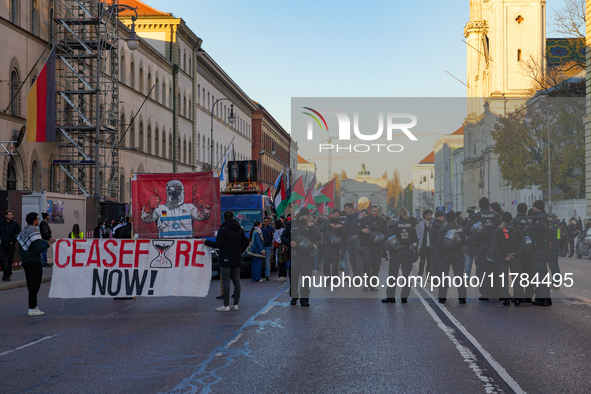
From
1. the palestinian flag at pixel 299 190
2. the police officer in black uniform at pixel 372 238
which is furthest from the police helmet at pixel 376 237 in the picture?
the palestinian flag at pixel 299 190

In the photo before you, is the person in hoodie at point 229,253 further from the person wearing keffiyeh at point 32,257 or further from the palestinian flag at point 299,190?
the palestinian flag at point 299,190

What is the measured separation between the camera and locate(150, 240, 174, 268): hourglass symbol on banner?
46.7ft

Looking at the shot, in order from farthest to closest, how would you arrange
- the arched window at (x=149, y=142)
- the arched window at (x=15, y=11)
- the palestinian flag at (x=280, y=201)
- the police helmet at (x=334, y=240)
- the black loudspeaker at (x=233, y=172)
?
1. the arched window at (x=149, y=142)
2. the black loudspeaker at (x=233, y=172)
3. the arched window at (x=15, y=11)
4. the palestinian flag at (x=280, y=201)
5. the police helmet at (x=334, y=240)

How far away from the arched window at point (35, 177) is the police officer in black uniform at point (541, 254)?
85.2ft

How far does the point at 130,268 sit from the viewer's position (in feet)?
46.7

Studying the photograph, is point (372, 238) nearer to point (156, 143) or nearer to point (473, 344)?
point (473, 344)

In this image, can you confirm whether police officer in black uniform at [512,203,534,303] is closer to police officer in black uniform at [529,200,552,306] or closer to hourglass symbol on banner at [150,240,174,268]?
police officer in black uniform at [529,200,552,306]

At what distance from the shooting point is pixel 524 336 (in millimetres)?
10500

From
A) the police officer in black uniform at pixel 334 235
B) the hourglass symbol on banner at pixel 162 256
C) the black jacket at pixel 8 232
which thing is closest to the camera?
the hourglass symbol on banner at pixel 162 256

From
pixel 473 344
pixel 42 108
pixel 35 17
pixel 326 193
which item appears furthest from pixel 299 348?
pixel 35 17

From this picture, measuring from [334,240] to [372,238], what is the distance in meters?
1.65

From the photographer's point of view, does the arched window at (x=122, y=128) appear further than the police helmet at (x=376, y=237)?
Yes

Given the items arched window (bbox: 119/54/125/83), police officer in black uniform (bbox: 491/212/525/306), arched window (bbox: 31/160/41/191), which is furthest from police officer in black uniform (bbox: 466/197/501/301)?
arched window (bbox: 119/54/125/83)

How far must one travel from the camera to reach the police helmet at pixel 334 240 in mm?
17609
